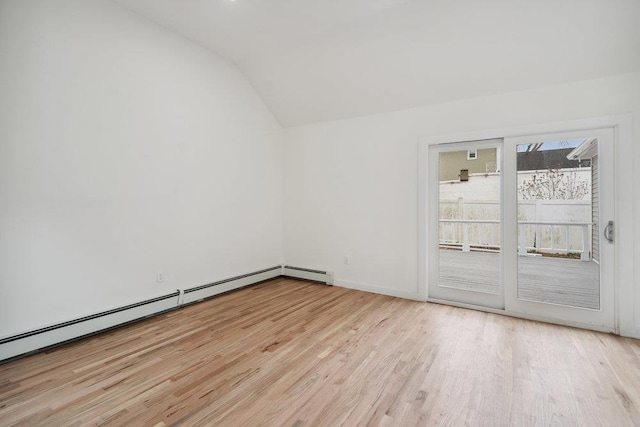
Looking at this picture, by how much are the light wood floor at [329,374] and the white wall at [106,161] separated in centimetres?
60

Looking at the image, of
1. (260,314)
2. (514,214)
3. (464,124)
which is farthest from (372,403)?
A: (464,124)

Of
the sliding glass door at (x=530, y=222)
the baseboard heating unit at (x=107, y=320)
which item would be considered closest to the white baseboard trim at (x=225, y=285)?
the baseboard heating unit at (x=107, y=320)

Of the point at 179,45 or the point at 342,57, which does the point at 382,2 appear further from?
the point at 179,45

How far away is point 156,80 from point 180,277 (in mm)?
2322

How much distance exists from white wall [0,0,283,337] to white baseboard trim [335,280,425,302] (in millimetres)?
1714

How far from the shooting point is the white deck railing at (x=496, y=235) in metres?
3.15

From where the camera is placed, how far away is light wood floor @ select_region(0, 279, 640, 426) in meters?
1.75

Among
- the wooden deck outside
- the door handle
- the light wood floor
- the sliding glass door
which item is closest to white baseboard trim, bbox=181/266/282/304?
the light wood floor

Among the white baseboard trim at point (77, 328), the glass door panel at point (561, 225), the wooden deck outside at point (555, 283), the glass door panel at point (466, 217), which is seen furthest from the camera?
the glass door panel at point (466, 217)

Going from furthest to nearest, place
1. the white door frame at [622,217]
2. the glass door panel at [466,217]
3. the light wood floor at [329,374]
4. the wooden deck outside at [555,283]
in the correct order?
1. the glass door panel at [466,217]
2. the wooden deck outside at [555,283]
3. the white door frame at [622,217]
4. the light wood floor at [329,374]

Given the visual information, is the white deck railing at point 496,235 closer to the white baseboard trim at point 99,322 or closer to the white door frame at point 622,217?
the white door frame at point 622,217

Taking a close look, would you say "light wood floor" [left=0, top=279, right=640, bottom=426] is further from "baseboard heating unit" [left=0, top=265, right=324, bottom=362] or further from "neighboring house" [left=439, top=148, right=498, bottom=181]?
"neighboring house" [left=439, top=148, right=498, bottom=181]

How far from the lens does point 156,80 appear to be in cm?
334

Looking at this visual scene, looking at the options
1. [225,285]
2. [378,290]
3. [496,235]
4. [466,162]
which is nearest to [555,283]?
[496,235]
